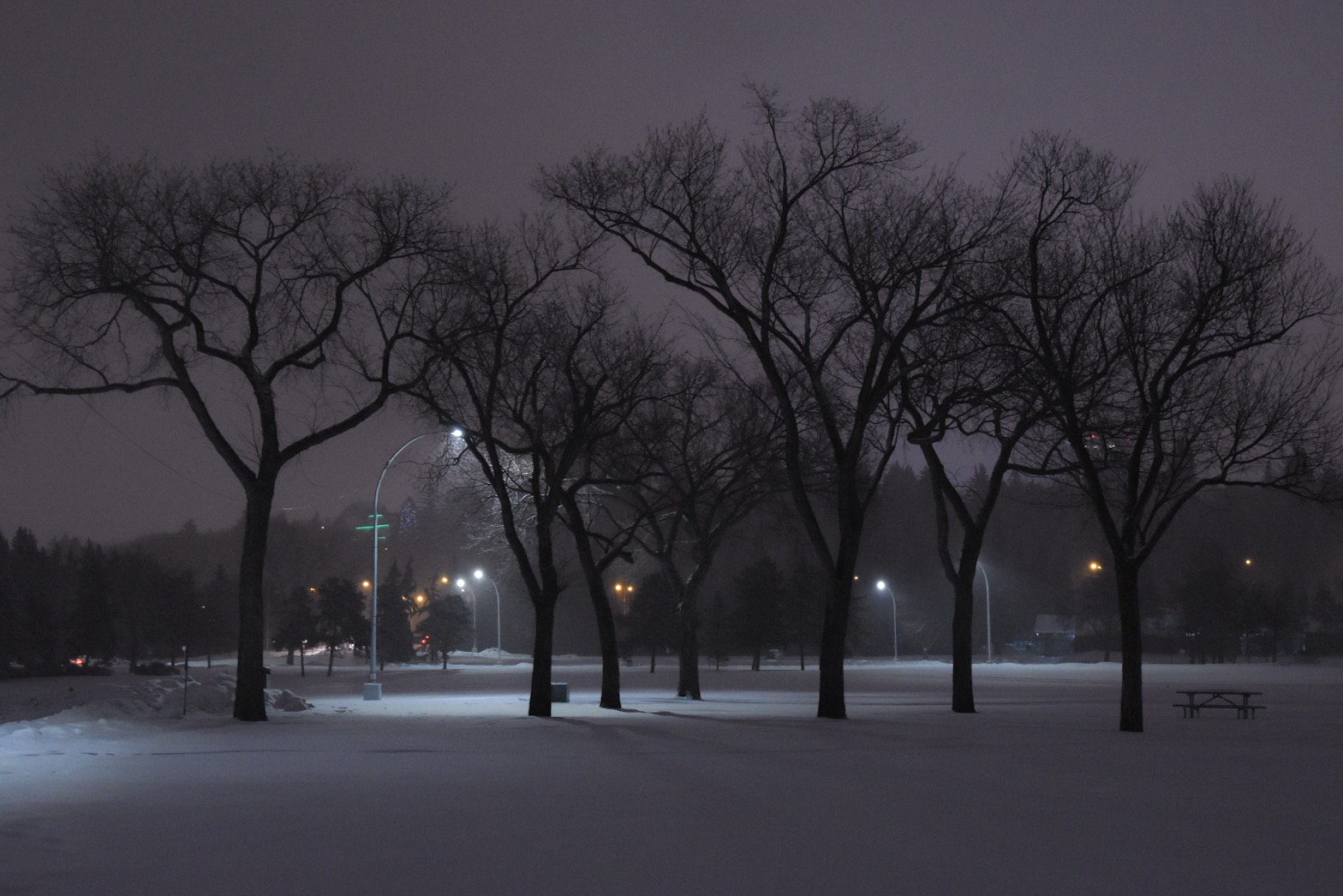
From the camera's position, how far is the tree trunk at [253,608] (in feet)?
67.7

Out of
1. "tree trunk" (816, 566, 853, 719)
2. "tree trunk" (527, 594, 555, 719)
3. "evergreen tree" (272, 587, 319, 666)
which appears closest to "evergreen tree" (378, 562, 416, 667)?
"evergreen tree" (272, 587, 319, 666)

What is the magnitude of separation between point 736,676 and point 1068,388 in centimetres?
3862

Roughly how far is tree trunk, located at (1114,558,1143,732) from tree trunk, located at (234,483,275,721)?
15.2 metres

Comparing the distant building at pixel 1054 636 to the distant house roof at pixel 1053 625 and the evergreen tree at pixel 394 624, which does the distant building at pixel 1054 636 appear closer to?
the distant house roof at pixel 1053 625

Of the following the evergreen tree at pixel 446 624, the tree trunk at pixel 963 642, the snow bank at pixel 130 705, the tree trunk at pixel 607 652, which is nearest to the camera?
the snow bank at pixel 130 705

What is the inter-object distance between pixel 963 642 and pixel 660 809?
16368mm

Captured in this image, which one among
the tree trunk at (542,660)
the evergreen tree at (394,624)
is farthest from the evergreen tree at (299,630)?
the tree trunk at (542,660)

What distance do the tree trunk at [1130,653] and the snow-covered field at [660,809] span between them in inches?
54.6

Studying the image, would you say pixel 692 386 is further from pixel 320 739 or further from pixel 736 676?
Result: pixel 736 676

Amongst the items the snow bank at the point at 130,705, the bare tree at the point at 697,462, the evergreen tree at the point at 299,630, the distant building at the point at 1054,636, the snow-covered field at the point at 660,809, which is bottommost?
the distant building at the point at 1054,636

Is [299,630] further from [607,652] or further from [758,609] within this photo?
[607,652]

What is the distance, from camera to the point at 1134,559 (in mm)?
19859

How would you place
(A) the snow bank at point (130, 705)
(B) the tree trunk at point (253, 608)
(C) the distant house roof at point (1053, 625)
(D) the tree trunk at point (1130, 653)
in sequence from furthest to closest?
(C) the distant house roof at point (1053, 625) → (B) the tree trunk at point (253, 608) → (D) the tree trunk at point (1130, 653) → (A) the snow bank at point (130, 705)

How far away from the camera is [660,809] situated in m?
9.75
